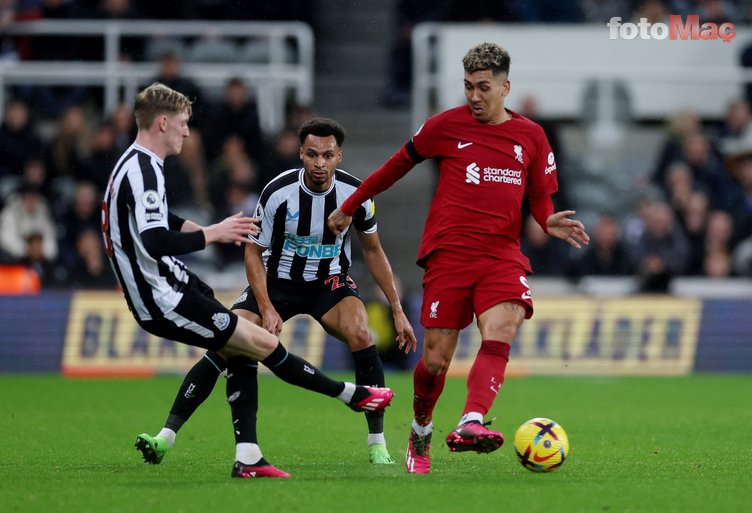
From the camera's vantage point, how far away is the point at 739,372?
53.5 ft

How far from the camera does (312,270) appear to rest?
8.63 metres

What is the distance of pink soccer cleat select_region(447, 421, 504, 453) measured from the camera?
6.82 m

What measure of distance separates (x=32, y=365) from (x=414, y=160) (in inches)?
371

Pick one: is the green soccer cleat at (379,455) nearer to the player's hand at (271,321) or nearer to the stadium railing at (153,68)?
the player's hand at (271,321)

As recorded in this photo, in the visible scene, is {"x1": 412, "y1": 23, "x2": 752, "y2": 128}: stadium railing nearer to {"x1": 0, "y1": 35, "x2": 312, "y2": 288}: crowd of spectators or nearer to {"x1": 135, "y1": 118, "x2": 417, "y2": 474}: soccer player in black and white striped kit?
{"x1": 0, "y1": 35, "x2": 312, "y2": 288}: crowd of spectators

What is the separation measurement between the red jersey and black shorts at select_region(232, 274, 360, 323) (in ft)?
3.23

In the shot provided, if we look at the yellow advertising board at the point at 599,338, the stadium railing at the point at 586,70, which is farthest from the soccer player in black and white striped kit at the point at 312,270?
the stadium railing at the point at 586,70

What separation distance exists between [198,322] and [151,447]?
1102 mm

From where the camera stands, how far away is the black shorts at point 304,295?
8.56 metres

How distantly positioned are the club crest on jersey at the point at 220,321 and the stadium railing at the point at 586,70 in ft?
35.3

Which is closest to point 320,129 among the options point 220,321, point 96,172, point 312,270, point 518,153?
point 312,270

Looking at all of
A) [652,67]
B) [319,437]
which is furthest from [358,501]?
[652,67]

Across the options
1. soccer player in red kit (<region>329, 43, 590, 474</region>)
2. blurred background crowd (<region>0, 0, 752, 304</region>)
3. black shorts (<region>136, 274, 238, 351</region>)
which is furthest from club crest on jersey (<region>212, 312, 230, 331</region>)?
blurred background crowd (<region>0, 0, 752, 304</region>)

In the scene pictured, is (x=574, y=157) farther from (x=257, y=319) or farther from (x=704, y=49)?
(x=257, y=319)
